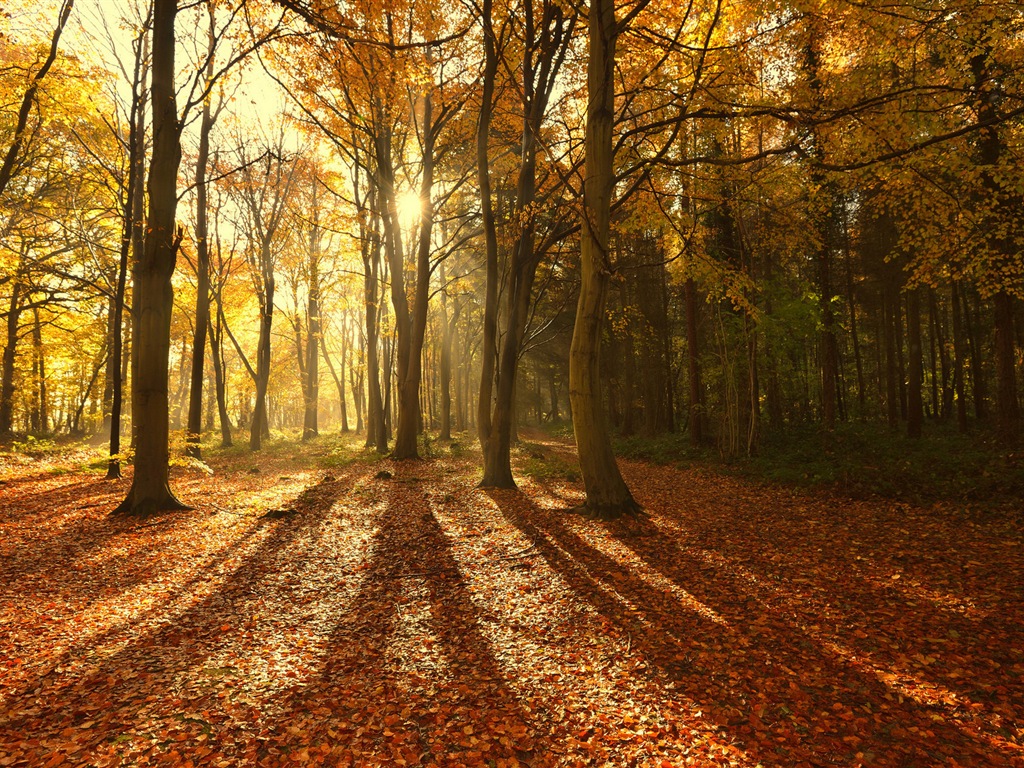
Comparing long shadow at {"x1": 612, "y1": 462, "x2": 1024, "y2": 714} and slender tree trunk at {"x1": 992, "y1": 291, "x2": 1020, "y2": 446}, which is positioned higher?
slender tree trunk at {"x1": 992, "y1": 291, "x2": 1020, "y2": 446}

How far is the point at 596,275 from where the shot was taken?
823 centimetres

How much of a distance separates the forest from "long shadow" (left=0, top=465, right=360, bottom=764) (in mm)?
31

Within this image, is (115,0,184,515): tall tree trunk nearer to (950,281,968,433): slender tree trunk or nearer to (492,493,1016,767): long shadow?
(492,493,1016,767): long shadow

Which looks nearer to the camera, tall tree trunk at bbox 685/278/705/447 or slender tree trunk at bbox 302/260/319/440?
tall tree trunk at bbox 685/278/705/447

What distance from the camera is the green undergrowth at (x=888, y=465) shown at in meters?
9.08

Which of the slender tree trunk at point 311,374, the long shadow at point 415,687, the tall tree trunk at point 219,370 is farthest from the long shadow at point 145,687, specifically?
the slender tree trunk at point 311,374

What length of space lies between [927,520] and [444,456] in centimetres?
1385

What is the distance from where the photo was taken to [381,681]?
13.2 feet

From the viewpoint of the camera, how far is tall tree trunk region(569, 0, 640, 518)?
26.2ft

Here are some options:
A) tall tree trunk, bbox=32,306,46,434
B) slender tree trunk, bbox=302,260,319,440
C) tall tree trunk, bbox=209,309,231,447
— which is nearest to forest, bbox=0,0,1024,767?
tall tree trunk, bbox=32,306,46,434

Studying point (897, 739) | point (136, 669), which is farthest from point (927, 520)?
point (136, 669)

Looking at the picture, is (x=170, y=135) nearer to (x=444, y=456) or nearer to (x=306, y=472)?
(x=306, y=472)

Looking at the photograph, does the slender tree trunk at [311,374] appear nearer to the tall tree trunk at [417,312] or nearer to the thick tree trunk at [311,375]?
the thick tree trunk at [311,375]

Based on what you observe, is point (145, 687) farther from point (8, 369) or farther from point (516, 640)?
point (8, 369)
